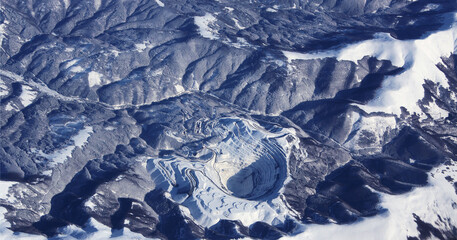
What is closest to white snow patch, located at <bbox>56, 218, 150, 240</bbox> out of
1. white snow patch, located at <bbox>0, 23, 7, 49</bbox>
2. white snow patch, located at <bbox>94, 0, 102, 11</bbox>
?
white snow patch, located at <bbox>0, 23, 7, 49</bbox>

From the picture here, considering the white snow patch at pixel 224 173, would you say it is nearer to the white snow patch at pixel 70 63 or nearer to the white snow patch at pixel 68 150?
the white snow patch at pixel 68 150

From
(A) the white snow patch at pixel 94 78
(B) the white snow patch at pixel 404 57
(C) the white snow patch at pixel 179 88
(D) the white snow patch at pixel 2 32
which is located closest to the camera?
(B) the white snow patch at pixel 404 57

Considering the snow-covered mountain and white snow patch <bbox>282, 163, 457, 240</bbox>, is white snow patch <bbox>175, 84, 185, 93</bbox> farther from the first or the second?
white snow patch <bbox>282, 163, 457, 240</bbox>

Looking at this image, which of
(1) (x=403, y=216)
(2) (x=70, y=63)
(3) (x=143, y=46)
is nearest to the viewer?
(1) (x=403, y=216)

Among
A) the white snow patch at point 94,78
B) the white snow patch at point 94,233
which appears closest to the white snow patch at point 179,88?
the white snow patch at point 94,78

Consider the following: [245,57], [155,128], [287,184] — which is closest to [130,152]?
[155,128]

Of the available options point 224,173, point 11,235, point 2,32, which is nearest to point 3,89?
point 2,32

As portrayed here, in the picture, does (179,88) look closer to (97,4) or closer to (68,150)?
(68,150)
